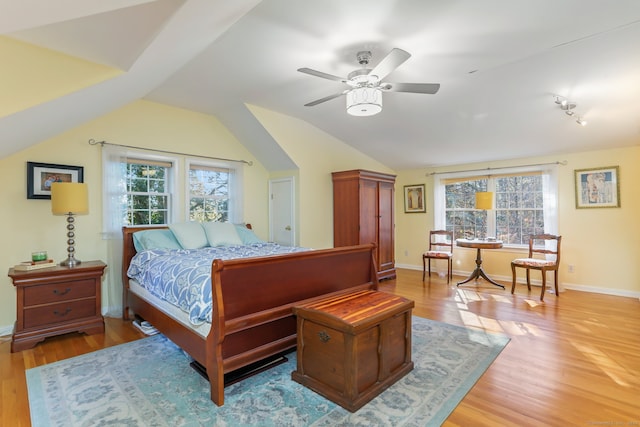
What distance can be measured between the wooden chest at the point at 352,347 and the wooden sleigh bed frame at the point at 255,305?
9.6 inches

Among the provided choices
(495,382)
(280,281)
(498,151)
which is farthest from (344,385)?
(498,151)

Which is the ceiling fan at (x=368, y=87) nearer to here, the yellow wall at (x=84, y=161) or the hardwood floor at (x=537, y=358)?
the hardwood floor at (x=537, y=358)

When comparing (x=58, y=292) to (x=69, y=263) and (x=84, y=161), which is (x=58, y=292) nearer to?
(x=69, y=263)

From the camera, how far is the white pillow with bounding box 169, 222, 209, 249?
374 centimetres

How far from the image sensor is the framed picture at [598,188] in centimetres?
452

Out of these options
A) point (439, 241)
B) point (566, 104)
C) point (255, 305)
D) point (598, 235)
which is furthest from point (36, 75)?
point (598, 235)

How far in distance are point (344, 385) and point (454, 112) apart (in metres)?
3.53

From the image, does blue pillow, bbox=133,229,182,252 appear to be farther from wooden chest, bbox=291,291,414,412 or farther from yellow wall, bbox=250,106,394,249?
wooden chest, bbox=291,291,414,412

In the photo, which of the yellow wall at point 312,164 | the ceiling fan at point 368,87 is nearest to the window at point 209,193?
the yellow wall at point 312,164

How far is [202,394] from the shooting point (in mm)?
2098

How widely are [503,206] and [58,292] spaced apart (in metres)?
6.29

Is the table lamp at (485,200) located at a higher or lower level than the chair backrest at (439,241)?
higher

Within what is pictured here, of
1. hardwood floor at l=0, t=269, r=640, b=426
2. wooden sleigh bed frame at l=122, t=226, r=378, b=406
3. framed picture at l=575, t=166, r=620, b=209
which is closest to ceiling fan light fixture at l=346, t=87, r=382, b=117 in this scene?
wooden sleigh bed frame at l=122, t=226, r=378, b=406

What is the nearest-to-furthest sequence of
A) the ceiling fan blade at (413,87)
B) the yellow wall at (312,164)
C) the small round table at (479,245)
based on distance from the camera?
the ceiling fan blade at (413,87)
the yellow wall at (312,164)
the small round table at (479,245)
